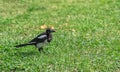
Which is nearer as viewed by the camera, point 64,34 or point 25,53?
point 25,53

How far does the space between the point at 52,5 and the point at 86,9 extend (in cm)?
191

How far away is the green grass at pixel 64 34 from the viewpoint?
384 inches

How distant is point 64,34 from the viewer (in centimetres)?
1265

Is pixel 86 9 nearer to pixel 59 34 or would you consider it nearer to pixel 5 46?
pixel 59 34

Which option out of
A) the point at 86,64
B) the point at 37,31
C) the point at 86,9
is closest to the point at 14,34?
the point at 37,31

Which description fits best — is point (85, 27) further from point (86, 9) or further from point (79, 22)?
point (86, 9)

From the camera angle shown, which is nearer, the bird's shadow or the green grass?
the green grass

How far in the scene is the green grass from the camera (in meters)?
9.76

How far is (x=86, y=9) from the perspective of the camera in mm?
16688

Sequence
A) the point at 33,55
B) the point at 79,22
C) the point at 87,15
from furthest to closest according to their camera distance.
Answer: the point at 87,15 → the point at 79,22 → the point at 33,55

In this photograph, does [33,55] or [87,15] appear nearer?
[33,55]

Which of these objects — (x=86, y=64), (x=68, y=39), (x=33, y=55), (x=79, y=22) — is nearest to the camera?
(x=86, y=64)

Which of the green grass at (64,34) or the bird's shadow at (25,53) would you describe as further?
the bird's shadow at (25,53)

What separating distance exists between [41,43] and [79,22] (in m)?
4.24
